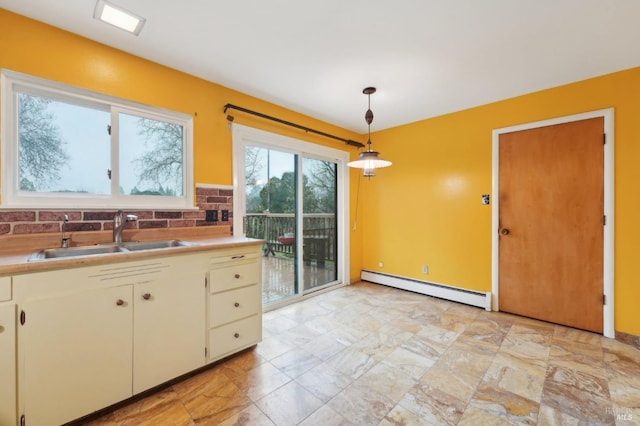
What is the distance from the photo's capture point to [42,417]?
4.38 feet

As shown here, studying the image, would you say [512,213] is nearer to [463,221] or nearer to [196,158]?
[463,221]

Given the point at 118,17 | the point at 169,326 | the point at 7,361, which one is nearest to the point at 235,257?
the point at 169,326

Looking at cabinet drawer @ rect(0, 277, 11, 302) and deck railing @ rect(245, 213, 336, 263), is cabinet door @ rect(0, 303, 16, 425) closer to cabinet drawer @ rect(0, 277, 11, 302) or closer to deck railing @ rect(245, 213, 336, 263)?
cabinet drawer @ rect(0, 277, 11, 302)

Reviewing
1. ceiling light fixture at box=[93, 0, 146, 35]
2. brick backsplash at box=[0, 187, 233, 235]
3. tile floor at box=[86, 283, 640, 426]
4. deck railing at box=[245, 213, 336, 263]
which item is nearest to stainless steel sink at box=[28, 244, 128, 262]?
brick backsplash at box=[0, 187, 233, 235]

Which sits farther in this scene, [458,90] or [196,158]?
[458,90]

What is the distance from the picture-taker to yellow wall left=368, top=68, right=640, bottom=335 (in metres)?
2.38

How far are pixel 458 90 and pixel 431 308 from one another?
251cm

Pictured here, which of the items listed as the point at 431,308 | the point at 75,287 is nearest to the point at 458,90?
the point at 431,308

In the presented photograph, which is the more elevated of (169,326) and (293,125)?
(293,125)

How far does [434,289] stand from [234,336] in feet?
8.82

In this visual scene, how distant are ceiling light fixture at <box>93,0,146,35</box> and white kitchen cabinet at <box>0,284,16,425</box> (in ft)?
5.43

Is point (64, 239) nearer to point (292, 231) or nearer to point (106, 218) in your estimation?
point (106, 218)

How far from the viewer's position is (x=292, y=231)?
349cm

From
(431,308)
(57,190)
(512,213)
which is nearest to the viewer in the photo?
(57,190)
